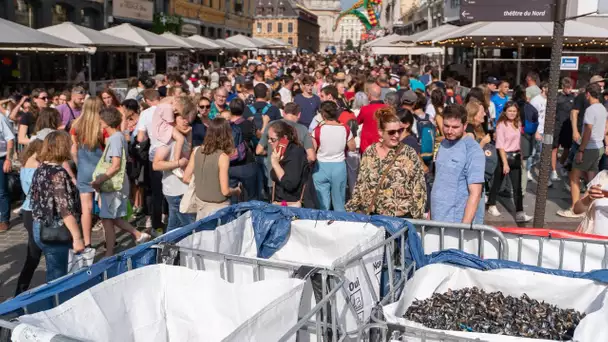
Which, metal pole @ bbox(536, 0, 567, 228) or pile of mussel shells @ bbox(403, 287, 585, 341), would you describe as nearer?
pile of mussel shells @ bbox(403, 287, 585, 341)

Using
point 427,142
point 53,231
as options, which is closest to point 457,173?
point 427,142

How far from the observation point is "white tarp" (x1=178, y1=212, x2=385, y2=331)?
369 centimetres

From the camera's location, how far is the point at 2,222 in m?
8.08

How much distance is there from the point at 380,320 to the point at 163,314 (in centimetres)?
122

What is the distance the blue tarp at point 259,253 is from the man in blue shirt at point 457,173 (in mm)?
915

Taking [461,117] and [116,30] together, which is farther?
[116,30]

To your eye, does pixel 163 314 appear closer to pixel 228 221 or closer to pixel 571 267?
pixel 228 221

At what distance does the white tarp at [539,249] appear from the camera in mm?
4234

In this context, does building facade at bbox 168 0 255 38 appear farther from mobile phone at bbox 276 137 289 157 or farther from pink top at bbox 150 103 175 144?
mobile phone at bbox 276 137 289 157

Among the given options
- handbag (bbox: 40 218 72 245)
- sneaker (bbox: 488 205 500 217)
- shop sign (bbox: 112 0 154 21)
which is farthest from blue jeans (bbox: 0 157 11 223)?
shop sign (bbox: 112 0 154 21)

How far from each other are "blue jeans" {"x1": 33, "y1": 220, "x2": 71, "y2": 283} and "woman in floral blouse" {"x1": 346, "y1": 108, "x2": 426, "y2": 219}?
254 cm

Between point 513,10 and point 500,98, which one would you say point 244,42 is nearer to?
point 500,98

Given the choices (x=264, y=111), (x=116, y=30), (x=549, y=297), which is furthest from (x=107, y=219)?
(x=116, y=30)

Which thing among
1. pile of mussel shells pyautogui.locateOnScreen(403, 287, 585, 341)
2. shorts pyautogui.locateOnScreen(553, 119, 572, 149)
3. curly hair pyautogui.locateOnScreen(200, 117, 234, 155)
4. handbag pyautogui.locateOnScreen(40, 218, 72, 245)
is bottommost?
handbag pyautogui.locateOnScreen(40, 218, 72, 245)
